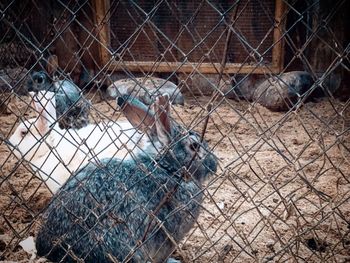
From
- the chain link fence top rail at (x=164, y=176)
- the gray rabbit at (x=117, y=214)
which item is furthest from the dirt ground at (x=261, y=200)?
the gray rabbit at (x=117, y=214)

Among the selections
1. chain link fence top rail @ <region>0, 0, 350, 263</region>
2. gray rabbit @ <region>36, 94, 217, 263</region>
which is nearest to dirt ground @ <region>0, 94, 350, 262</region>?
chain link fence top rail @ <region>0, 0, 350, 263</region>

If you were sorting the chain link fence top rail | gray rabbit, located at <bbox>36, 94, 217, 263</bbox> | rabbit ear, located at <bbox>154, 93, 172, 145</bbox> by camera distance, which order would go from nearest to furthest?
the chain link fence top rail → gray rabbit, located at <bbox>36, 94, 217, 263</bbox> → rabbit ear, located at <bbox>154, 93, 172, 145</bbox>

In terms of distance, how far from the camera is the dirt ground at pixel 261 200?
2217mm

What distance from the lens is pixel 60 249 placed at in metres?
2.59

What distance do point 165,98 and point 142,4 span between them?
15.3 ft

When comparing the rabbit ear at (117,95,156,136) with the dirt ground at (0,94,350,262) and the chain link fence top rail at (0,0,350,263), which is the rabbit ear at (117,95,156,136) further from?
the dirt ground at (0,94,350,262)

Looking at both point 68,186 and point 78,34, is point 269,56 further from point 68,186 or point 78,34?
point 68,186

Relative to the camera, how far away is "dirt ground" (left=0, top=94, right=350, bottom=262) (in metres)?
2.22

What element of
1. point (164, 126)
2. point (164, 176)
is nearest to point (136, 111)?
point (164, 126)

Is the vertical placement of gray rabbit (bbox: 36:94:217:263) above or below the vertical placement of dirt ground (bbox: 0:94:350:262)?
below

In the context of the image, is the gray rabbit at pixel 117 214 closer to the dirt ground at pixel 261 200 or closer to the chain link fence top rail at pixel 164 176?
the chain link fence top rail at pixel 164 176

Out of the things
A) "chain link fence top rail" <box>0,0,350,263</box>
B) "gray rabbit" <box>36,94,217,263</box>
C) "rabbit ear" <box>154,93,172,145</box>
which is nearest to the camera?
"chain link fence top rail" <box>0,0,350,263</box>

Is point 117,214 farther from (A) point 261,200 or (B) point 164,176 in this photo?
(A) point 261,200

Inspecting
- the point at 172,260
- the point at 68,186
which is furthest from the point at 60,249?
the point at 172,260
